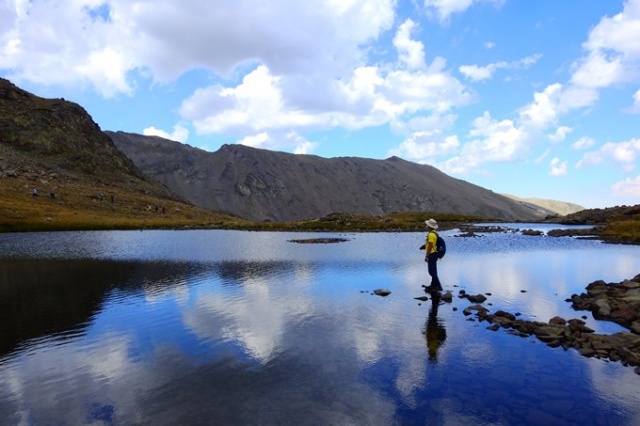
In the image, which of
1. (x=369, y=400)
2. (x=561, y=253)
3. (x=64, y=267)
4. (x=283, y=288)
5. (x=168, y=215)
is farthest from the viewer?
(x=168, y=215)

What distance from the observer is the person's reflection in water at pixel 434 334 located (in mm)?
17125

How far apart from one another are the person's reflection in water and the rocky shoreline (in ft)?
6.72

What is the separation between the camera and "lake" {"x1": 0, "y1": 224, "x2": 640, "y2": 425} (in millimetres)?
12391

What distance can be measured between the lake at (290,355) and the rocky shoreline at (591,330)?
2.18 feet

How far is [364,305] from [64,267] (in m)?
31.3

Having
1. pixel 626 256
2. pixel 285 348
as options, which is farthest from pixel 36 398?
pixel 626 256

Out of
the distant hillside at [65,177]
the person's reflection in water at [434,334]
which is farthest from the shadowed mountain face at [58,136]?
the person's reflection in water at [434,334]

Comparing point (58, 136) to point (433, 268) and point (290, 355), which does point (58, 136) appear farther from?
point (290, 355)

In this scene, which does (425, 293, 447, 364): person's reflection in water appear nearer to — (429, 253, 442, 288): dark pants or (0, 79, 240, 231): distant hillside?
(429, 253, 442, 288): dark pants

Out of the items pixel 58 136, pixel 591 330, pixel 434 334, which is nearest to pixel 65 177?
pixel 58 136

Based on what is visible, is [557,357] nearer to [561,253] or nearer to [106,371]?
[106,371]

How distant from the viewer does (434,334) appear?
19.4 meters

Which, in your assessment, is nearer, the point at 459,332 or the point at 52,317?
the point at 459,332

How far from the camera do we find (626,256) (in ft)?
158
